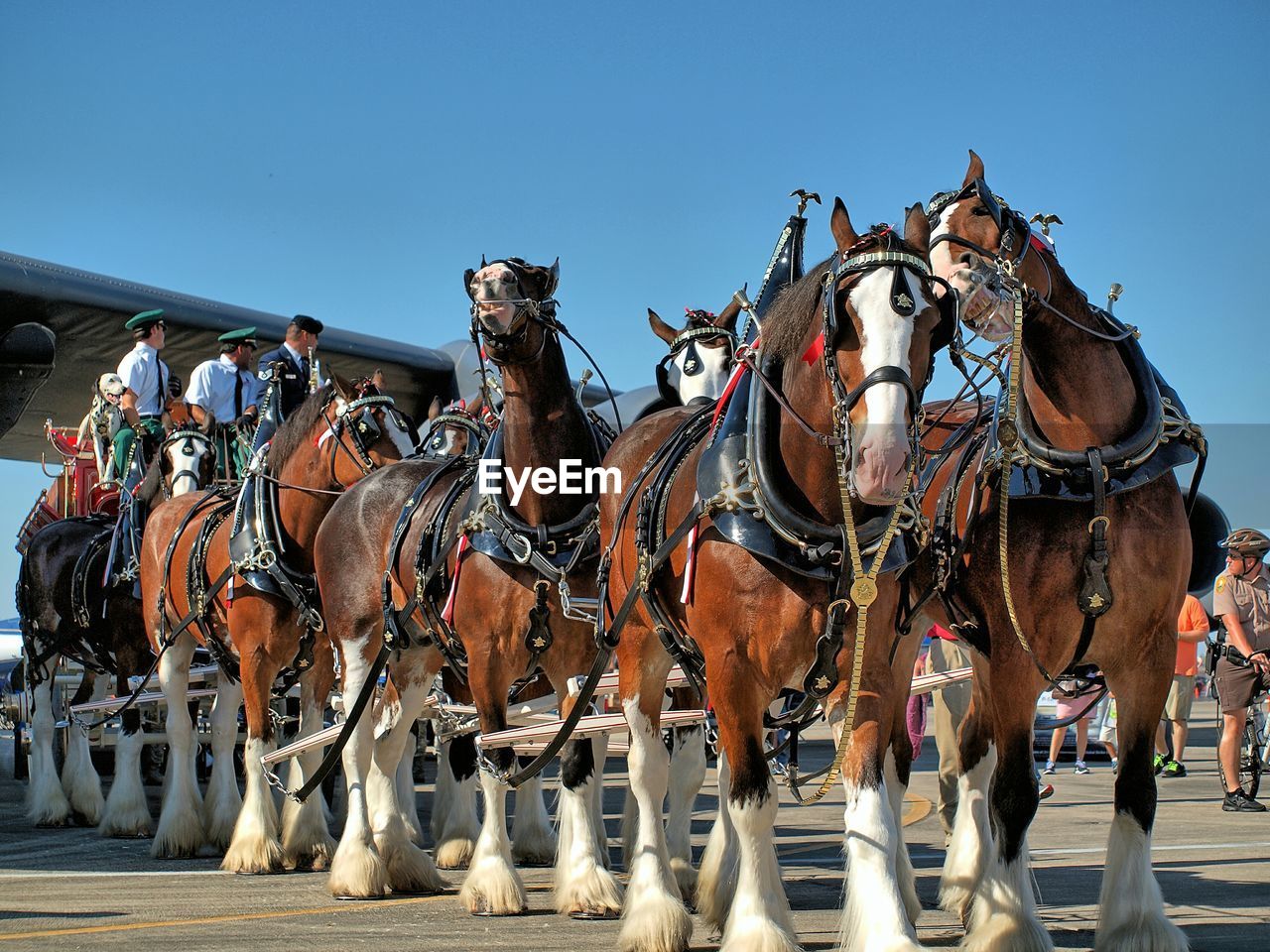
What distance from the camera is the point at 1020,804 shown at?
5.12 meters

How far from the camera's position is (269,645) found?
8.59 metres

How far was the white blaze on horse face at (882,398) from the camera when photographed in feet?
13.8

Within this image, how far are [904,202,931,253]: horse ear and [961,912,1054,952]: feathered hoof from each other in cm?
230

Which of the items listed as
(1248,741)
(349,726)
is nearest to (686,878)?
(349,726)

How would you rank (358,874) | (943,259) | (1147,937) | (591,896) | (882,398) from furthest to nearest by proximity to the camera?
(358,874) → (591,896) → (943,259) → (1147,937) → (882,398)

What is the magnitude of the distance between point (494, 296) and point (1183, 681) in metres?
10.1

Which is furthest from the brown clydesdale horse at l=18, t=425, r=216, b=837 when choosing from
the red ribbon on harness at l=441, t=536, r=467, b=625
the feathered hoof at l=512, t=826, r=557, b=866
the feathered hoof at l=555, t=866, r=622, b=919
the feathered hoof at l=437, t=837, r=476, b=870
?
the feathered hoof at l=555, t=866, r=622, b=919

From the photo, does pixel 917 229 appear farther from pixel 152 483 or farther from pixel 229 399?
pixel 229 399

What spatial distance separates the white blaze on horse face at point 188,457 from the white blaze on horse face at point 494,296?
201 inches

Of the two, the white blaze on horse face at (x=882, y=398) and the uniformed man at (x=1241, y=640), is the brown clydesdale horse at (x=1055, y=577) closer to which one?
the white blaze on horse face at (x=882, y=398)

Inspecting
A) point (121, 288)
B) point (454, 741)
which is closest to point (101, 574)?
point (454, 741)

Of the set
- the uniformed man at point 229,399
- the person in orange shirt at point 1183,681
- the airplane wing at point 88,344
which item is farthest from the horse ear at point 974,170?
the airplane wing at point 88,344

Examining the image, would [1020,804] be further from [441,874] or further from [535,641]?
[441,874]

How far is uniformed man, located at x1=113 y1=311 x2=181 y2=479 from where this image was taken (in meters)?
11.9
